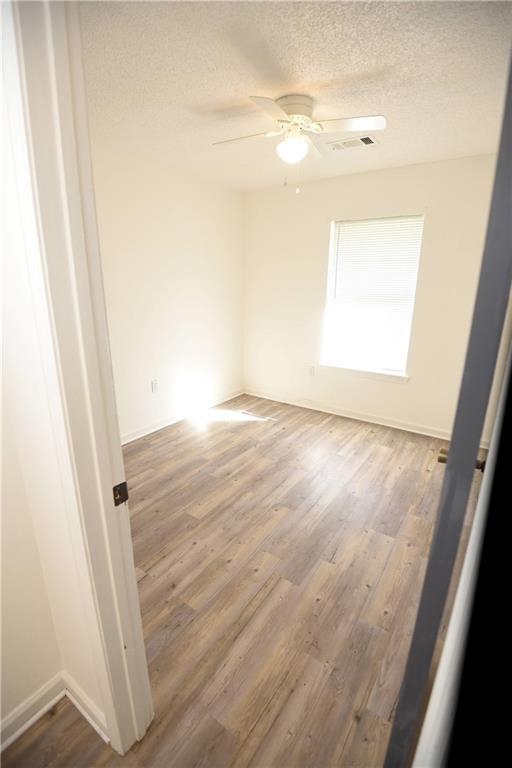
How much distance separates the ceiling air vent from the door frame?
6.94ft

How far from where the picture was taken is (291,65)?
1.65 meters

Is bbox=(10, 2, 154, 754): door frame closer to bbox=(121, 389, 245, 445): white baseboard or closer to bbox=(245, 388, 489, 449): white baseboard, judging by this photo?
bbox=(121, 389, 245, 445): white baseboard

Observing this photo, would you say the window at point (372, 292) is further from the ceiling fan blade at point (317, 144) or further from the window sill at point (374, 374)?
the ceiling fan blade at point (317, 144)

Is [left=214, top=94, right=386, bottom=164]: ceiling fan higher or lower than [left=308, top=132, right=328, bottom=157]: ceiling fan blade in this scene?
lower

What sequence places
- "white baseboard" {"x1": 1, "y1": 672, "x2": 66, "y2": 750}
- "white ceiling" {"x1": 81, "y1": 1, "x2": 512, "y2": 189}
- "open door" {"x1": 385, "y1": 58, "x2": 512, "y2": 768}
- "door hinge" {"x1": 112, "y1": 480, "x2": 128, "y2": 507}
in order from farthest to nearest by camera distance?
"white ceiling" {"x1": 81, "y1": 1, "x2": 512, "y2": 189}
"white baseboard" {"x1": 1, "y1": 672, "x2": 66, "y2": 750}
"door hinge" {"x1": 112, "y1": 480, "x2": 128, "y2": 507}
"open door" {"x1": 385, "y1": 58, "x2": 512, "y2": 768}

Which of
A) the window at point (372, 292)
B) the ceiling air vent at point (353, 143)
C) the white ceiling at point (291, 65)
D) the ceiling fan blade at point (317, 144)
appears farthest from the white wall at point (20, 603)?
the window at point (372, 292)

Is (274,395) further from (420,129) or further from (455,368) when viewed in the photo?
(420,129)

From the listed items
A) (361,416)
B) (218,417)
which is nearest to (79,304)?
(218,417)

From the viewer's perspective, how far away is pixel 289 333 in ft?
14.2

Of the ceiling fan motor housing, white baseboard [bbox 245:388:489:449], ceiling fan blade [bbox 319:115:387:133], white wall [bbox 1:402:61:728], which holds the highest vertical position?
the ceiling fan motor housing

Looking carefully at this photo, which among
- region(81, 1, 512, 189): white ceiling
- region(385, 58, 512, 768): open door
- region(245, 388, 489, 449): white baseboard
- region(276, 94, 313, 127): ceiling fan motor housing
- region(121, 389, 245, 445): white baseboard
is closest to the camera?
region(385, 58, 512, 768): open door

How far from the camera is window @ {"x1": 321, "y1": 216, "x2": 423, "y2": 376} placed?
344 cm

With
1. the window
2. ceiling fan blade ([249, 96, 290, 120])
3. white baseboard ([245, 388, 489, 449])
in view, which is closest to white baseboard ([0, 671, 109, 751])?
ceiling fan blade ([249, 96, 290, 120])

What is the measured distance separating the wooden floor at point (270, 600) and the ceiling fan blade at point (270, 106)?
1951 mm
